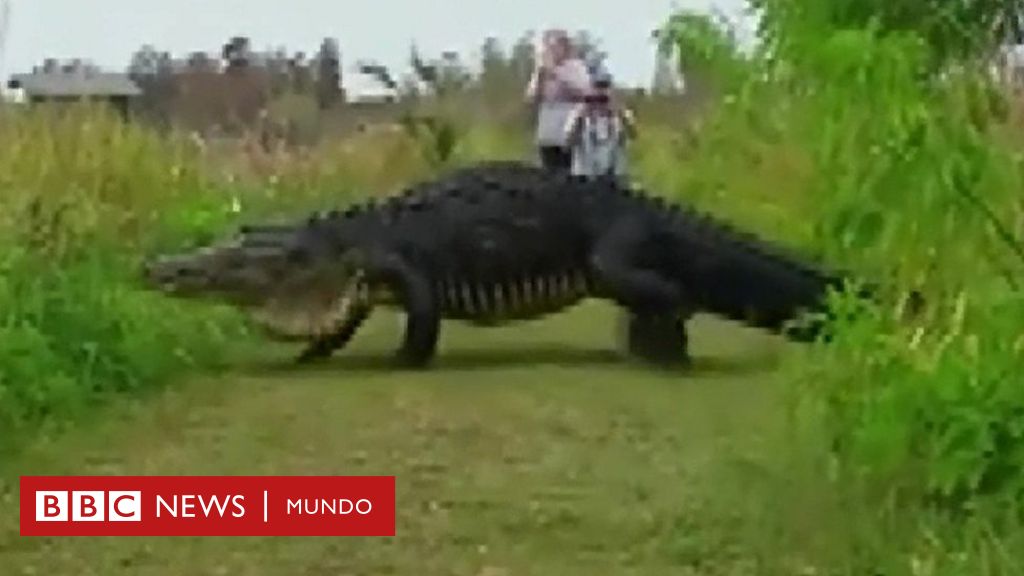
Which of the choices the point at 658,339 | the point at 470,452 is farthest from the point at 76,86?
the point at 470,452

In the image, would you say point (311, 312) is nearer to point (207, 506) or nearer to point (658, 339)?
point (658, 339)

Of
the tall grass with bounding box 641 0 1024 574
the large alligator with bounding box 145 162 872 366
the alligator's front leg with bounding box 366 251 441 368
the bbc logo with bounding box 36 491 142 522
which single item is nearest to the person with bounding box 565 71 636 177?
the large alligator with bounding box 145 162 872 366

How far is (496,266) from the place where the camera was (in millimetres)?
7996

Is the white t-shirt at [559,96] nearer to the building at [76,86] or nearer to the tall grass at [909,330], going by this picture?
the building at [76,86]

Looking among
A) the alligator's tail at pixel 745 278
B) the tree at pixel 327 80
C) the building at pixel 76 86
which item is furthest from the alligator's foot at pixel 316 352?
the tree at pixel 327 80

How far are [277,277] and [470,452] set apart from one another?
212 centimetres

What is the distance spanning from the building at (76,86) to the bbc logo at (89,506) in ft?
13.9

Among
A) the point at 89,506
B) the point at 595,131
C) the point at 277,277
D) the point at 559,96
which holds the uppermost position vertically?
the point at 559,96

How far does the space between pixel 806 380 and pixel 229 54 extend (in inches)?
758

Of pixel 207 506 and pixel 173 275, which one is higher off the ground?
pixel 173 275

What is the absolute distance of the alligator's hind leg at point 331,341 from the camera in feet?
25.0

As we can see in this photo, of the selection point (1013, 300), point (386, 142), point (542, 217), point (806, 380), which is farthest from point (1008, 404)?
point (386, 142)

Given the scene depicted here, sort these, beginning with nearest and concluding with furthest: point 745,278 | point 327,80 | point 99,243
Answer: point 745,278, point 99,243, point 327,80

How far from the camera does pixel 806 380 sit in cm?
525
